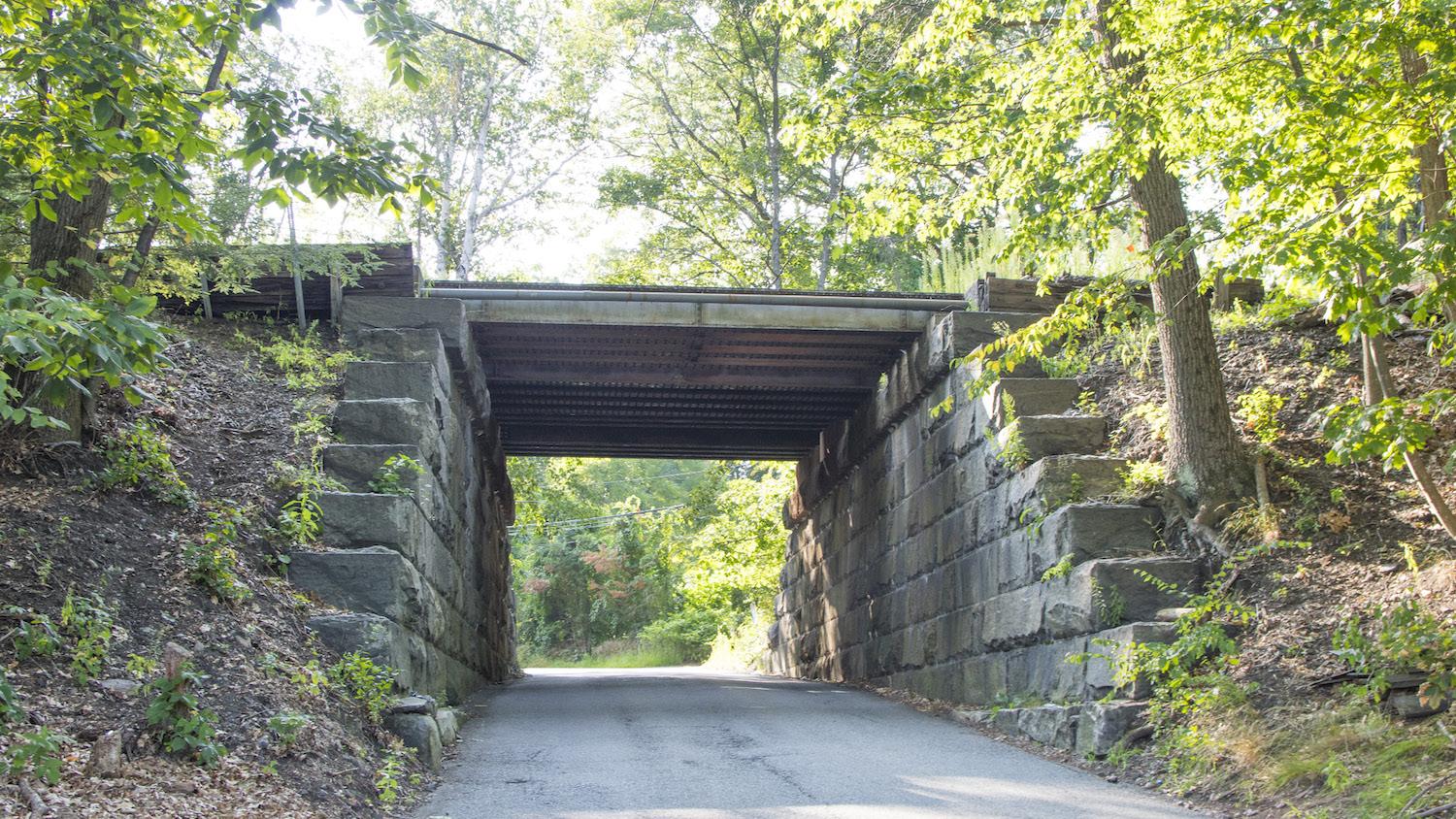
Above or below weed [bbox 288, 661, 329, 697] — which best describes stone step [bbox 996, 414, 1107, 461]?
above

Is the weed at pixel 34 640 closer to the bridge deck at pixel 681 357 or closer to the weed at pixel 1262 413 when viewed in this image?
the bridge deck at pixel 681 357

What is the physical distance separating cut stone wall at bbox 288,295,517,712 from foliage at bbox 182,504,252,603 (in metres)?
0.64

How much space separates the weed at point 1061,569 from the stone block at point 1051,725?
3.27 ft

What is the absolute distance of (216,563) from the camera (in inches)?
303

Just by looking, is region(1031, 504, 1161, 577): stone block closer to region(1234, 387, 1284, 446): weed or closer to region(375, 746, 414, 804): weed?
region(1234, 387, 1284, 446): weed

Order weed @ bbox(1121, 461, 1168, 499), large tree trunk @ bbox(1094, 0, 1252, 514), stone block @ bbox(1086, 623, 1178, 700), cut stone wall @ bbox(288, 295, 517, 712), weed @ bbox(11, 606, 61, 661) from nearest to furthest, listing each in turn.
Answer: weed @ bbox(11, 606, 61, 661) < stone block @ bbox(1086, 623, 1178, 700) < cut stone wall @ bbox(288, 295, 517, 712) < large tree trunk @ bbox(1094, 0, 1252, 514) < weed @ bbox(1121, 461, 1168, 499)

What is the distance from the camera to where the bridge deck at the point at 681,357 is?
12.6 m

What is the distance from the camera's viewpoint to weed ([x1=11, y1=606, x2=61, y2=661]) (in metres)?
6.11

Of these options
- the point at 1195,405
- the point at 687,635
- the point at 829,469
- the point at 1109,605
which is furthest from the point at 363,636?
the point at 687,635

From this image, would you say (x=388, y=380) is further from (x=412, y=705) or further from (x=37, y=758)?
(x=37, y=758)

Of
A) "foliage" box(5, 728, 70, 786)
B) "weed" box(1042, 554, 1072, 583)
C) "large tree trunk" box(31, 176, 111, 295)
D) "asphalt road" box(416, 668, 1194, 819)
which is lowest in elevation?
"asphalt road" box(416, 668, 1194, 819)

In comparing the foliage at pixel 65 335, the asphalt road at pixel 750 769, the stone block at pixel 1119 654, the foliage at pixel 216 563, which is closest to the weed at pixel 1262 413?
the stone block at pixel 1119 654

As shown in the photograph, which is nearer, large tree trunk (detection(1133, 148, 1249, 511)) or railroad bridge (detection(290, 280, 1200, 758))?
railroad bridge (detection(290, 280, 1200, 758))

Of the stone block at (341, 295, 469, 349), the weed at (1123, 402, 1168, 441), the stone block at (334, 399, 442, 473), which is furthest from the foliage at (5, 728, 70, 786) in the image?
the weed at (1123, 402, 1168, 441)
